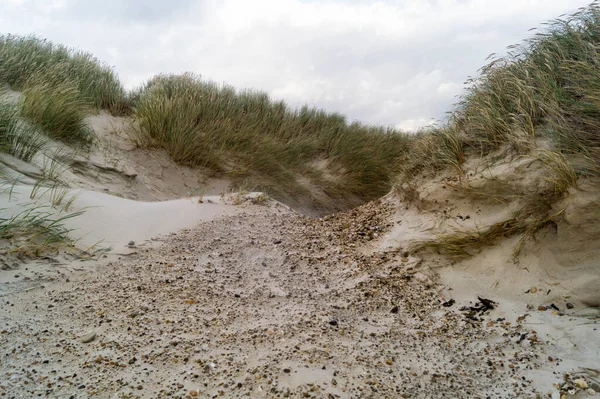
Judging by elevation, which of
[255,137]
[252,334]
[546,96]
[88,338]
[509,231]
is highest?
[546,96]

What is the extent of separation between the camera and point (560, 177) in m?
2.98

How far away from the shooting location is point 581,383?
6.84 feet

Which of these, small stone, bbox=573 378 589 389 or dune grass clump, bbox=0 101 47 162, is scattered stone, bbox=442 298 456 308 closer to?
small stone, bbox=573 378 589 389

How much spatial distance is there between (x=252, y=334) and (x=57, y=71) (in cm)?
777

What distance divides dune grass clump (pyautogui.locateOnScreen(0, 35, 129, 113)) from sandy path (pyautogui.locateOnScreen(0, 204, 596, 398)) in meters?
5.53

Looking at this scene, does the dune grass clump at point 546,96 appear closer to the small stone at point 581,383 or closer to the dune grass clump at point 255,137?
the small stone at point 581,383

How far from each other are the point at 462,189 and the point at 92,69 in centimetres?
861

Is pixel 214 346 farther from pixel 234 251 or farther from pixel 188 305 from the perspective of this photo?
pixel 234 251

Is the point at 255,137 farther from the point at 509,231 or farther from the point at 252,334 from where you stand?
the point at 252,334

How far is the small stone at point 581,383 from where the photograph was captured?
207 cm

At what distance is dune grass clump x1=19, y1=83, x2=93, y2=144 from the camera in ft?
19.5

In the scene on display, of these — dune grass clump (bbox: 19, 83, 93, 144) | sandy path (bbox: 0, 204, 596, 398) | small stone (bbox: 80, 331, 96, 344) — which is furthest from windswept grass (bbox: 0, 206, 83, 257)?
dune grass clump (bbox: 19, 83, 93, 144)

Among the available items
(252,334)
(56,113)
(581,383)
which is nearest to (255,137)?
(56,113)

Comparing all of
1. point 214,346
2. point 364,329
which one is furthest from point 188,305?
point 364,329
